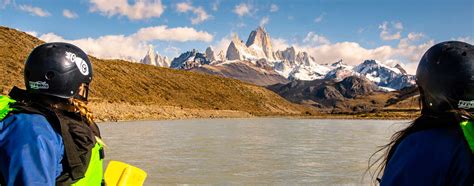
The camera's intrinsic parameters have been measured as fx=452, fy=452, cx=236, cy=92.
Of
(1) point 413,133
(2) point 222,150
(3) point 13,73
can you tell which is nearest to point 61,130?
(1) point 413,133

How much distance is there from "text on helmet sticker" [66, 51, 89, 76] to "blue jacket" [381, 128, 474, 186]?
2.07m

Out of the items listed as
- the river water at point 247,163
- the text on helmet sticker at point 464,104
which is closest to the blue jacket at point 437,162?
the text on helmet sticker at point 464,104

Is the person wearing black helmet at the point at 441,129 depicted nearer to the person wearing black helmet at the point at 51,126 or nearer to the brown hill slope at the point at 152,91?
the person wearing black helmet at the point at 51,126

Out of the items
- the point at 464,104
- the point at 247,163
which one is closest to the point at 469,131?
the point at 464,104

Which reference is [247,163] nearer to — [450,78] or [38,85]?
[38,85]

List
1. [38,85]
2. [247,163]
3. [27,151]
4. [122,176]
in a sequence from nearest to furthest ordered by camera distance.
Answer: [27,151] < [38,85] < [122,176] < [247,163]

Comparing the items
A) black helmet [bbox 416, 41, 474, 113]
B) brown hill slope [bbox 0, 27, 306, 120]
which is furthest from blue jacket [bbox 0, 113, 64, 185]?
brown hill slope [bbox 0, 27, 306, 120]

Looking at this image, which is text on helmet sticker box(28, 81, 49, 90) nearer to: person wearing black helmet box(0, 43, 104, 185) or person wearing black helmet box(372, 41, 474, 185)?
person wearing black helmet box(0, 43, 104, 185)

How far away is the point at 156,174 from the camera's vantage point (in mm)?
10516

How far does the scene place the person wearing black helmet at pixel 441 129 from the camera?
71.2 inches

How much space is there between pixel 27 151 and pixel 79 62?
Answer: 2.90ft

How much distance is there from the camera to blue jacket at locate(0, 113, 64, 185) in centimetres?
220

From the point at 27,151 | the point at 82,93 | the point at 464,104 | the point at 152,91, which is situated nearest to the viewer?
the point at 464,104

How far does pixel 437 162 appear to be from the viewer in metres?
1.80
